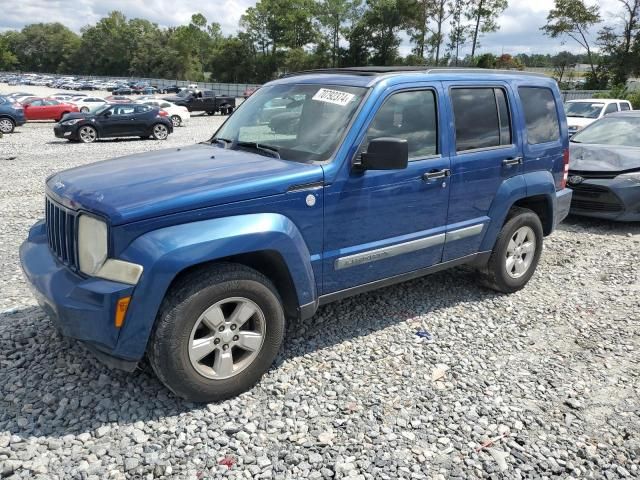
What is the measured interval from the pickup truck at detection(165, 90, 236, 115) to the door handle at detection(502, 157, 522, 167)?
32556mm

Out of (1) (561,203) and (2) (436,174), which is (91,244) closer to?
(2) (436,174)

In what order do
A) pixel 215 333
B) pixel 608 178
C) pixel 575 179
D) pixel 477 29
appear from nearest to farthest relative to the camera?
pixel 215 333 → pixel 608 178 → pixel 575 179 → pixel 477 29

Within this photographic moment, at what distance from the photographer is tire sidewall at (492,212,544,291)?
16.1 ft

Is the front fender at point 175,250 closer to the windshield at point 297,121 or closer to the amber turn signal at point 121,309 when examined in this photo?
the amber turn signal at point 121,309

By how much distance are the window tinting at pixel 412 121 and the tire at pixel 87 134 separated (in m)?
17.8

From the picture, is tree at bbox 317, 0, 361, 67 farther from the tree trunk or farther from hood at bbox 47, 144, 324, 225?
hood at bbox 47, 144, 324, 225

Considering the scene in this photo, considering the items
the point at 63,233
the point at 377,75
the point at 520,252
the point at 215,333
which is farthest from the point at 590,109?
the point at 63,233

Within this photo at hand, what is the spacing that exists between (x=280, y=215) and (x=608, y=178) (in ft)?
20.6

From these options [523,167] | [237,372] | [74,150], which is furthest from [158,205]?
[74,150]

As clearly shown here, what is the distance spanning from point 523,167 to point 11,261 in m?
5.39

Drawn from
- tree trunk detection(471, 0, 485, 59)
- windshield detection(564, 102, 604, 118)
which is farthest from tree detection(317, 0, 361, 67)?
windshield detection(564, 102, 604, 118)

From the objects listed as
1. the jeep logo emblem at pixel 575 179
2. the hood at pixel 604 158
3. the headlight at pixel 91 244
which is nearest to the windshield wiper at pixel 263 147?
the headlight at pixel 91 244

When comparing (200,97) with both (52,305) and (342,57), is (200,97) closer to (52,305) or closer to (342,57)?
(52,305)

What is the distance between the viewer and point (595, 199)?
7.79m
